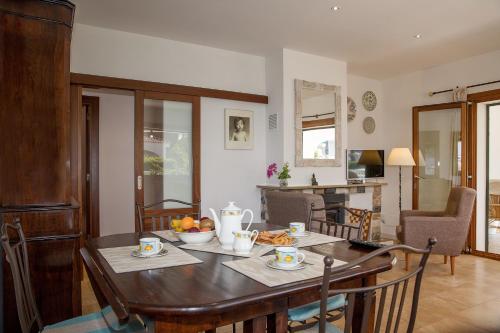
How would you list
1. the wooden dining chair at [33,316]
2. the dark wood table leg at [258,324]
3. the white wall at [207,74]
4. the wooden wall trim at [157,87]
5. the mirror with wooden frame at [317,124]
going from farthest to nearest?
1. the mirror with wooden frame at [317,124]
2. the white wall at [207,74]
3. the wooden wall trim at [157,87]
4. the wooden dining chair at [33,316]
5. the dark wood table leg at [258,324]

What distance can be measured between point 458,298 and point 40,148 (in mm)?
3508

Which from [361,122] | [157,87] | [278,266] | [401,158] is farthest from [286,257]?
[361,122]

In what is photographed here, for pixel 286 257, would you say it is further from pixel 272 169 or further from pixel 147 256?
pixel 272 169

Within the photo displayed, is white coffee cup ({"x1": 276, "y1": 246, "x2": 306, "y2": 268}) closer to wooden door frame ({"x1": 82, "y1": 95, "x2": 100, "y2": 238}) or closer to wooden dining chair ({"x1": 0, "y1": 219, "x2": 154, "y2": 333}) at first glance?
wooden dining chair ({"x1": 0, "y1": 219, "x2": 154, "y2": 333})

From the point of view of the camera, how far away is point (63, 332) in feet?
4.93

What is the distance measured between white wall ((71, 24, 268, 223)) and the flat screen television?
52.3 inches

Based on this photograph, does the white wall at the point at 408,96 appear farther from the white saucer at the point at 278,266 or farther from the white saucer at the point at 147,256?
the white saucer at the point at 147,256

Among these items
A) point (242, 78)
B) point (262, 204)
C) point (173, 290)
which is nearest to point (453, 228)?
point (262, 204)

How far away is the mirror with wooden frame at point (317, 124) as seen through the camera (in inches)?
185

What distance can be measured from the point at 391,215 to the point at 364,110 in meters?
1.79

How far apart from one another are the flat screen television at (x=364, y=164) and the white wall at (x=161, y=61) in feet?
5.36

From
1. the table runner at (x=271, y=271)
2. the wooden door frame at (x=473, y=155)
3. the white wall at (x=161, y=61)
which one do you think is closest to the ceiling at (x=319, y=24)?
the white wall at (x=161, y=61)

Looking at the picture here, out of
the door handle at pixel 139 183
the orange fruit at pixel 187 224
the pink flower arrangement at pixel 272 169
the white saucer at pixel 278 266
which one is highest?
the pink flower arrangement at pixel 272 169

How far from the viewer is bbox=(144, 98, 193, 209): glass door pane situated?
4145 millimetres
